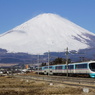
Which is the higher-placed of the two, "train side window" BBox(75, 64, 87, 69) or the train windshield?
"train side window" BBox(75, 64, 87, 69)

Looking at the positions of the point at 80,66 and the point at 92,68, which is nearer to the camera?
the point at 92,68

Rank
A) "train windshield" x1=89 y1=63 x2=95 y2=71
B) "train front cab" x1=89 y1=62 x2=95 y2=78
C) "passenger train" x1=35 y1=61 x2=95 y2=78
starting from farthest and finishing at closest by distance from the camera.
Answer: "passenger train" x1=35 y1=61 x2=95 y2=78 → "train windshield" x1=89 y1=63 x2=95 y2=71 → "train front cab" x1=89 y1=62 x2=95 y2=78

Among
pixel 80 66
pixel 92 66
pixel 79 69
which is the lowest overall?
pixel 79 69

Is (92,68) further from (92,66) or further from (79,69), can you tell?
(79,69)

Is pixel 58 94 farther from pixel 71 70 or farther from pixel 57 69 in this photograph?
pixel 57 69

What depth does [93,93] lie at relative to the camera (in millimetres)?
32750

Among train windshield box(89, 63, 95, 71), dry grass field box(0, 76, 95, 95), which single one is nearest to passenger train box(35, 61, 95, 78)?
train windshield box(89, 63, 95, 71)

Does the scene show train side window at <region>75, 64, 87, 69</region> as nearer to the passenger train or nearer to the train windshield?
the passenger train

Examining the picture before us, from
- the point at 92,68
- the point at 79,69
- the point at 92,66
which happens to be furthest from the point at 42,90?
the point at 79,69

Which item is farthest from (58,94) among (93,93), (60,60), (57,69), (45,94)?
(60,60)

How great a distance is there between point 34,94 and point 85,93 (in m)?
4.97

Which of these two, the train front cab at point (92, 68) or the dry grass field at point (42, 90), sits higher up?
the train front cab at point (92, 68)

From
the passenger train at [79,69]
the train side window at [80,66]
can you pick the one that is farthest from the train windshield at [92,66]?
the train side window at [80,66]

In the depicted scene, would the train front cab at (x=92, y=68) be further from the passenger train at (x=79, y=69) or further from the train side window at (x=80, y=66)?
the train side window at (x=80, y=66)
